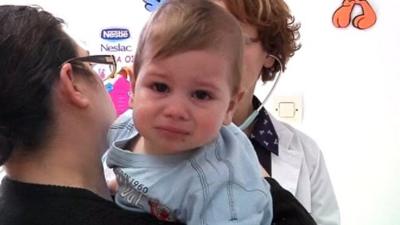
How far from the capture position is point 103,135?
0.88 m

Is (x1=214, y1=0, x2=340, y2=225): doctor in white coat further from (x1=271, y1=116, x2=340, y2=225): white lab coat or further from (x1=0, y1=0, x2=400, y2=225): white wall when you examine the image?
(x1=0, y1=0, x2=400, y2=225): white wall

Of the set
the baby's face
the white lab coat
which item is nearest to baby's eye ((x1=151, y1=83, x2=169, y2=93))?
the baby's face

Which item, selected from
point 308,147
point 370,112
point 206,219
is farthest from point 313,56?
point 206,219

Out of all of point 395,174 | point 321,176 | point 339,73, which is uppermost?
point 339,73

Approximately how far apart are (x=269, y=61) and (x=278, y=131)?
0.19 metres

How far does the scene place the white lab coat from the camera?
1.23 metres

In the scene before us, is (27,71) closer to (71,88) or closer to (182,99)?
Answer: (71,88)

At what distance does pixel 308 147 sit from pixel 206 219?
2.09 ft

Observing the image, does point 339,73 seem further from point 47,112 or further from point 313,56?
point 47,112

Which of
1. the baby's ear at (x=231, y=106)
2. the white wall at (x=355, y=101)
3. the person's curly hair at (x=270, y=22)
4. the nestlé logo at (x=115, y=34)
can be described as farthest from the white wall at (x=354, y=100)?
the baby's ear at (x=231, y=106)

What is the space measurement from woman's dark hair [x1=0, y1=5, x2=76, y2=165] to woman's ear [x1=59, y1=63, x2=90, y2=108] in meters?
0.01

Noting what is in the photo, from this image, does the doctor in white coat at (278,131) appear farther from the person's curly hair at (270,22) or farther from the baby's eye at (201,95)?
the baby's eye at (201,95)

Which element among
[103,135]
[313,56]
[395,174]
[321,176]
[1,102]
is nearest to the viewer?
[1,102]

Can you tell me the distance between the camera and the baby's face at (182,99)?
0.75 m
